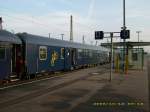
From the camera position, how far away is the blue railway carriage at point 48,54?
Result: 19688 millimetres

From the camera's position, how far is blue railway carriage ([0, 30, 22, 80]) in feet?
52.9

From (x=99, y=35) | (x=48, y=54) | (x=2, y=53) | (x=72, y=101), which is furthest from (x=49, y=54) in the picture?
(x=72, y=101)

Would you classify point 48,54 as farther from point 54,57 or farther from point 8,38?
point 8,38

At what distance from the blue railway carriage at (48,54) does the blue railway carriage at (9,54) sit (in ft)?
1.96

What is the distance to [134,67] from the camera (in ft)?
121

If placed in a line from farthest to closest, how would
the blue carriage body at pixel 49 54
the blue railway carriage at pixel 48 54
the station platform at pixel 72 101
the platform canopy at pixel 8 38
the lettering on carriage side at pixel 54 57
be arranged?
the lettering on carriage side at pixel 54 57 < the blue carriage body at pixel 49 54 < the blue railway carriage at pixel 48 54 < the platform canopy at pixel 8 38 < the station platform at pixel 72 101

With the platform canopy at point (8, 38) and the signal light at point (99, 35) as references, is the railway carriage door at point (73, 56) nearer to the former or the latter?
the signal light at point (99, 35)

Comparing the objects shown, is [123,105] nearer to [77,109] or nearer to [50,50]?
[77,109]


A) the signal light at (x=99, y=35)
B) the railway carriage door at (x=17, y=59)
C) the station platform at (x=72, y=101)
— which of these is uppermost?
the signal light at (x=99, y=35)

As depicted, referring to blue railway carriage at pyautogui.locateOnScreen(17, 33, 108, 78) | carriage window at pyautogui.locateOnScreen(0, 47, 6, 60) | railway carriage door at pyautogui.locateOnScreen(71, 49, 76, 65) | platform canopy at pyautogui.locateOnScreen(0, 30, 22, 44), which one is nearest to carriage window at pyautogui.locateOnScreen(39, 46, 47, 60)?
blue railway carriage at pyautogui.locateOnScreen(17, 33, 108, 78)

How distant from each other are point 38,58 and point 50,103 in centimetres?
1051

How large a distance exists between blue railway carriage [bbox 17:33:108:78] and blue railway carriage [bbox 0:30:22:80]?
1.96 ft

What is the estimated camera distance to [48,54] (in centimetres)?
2338

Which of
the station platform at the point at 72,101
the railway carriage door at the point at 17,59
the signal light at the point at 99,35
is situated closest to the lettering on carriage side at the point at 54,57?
the signal light at the point at 99,35
